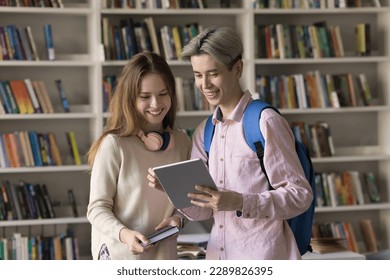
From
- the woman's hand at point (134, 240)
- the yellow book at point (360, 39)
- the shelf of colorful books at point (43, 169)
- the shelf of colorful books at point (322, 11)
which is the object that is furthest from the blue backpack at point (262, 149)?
the yellow book at point (360, 39)

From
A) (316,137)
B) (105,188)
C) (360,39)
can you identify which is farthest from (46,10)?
(105,188)

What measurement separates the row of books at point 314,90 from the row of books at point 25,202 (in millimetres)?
1665

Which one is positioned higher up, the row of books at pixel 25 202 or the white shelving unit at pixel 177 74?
the white shelving unit at pixel 177 74

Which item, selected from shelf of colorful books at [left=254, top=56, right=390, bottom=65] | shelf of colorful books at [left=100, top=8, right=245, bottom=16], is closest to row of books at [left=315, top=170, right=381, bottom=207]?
shelf of colorful books at [left=254, top=56, right=390, bottom=65]

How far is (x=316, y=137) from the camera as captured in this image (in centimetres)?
560

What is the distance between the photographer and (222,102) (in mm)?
2293

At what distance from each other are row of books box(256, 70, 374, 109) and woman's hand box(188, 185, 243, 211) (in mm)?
3368

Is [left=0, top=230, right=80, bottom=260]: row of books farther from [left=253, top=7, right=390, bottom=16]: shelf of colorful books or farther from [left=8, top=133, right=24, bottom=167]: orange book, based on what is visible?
[left=253, top=7, right=390, bottom=16]: shelf of colorful books

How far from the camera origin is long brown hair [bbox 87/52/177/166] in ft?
7.95

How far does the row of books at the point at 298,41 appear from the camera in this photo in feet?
18.0

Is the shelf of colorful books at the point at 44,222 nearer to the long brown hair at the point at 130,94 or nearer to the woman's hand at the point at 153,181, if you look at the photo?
the long brown hair at the point at 130,94

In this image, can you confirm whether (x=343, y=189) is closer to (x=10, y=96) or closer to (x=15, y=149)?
(x=15, y=149)

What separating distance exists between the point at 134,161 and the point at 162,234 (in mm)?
248
